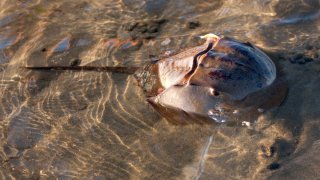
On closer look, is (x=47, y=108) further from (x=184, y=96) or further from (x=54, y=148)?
(x=184, y=96)

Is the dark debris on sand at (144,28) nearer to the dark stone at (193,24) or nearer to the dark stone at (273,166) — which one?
the dark stone at (193,24)

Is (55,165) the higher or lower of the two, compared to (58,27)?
lower

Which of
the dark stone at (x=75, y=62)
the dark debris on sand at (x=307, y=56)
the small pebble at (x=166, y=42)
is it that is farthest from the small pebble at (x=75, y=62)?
the dark debris on sand at (x=307, y=56)

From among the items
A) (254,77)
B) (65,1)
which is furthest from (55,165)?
(65,1)

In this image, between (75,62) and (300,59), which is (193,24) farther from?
(75,62)

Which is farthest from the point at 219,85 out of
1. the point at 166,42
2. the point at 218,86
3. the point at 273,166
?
the point at 166,42

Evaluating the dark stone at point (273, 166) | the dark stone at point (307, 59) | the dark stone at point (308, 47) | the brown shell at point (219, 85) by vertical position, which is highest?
the brown shell at point (219, 85)
